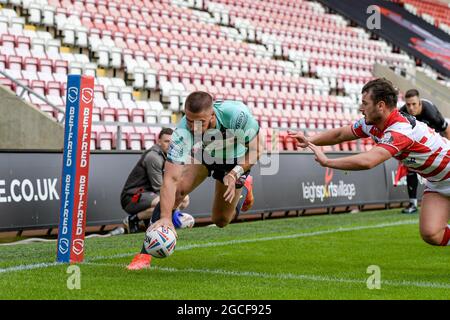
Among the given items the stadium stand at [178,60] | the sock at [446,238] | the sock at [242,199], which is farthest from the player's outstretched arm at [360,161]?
the stadium stand at [178,60]

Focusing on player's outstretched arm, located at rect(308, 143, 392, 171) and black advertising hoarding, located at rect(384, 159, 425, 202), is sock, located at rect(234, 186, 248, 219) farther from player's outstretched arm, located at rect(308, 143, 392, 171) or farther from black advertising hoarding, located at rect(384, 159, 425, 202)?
black advertising hoarding, located at rect(384, 159, 425, 202)

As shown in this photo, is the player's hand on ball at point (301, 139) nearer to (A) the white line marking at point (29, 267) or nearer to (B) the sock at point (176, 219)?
(A) the white line marking at point (29, 267)

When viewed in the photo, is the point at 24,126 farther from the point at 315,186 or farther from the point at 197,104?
the point at 197,104

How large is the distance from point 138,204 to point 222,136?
426 centimetres

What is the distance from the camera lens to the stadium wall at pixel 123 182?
33.5 feet

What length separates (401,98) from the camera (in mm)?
27438

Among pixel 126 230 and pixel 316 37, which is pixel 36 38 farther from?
pixel 316 37

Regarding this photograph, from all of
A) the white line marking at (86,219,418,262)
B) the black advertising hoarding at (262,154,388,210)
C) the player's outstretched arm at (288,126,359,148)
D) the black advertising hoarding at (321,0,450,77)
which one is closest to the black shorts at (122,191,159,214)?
the white line marking at (86,219,418,262)

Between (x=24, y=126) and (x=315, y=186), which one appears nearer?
(x=24, y=126)

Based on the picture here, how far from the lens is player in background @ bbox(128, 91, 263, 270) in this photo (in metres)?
6.56

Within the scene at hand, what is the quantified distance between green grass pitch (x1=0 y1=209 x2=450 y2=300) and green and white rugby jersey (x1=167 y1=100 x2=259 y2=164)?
1162 mm

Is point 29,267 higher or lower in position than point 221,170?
lower

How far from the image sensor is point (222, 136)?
7250mm


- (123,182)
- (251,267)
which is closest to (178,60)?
(123,182)
